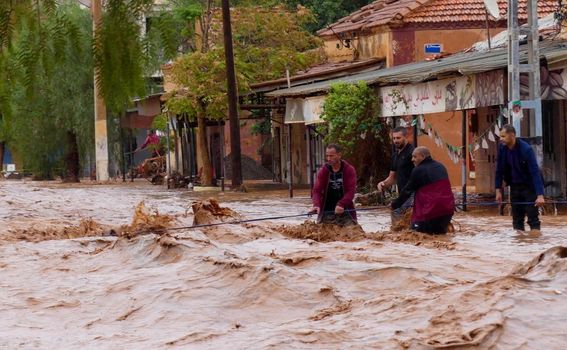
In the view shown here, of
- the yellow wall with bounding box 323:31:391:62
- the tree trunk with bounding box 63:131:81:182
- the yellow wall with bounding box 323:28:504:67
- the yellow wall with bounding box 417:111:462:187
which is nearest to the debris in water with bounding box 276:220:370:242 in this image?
the yellow wall with bounding box 417:111:462:187

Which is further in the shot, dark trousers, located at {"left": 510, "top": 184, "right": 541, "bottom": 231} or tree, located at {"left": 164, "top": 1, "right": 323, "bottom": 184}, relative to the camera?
tree, located at {"left": 164, "top": 1, "right": 323, "bottom": 184}

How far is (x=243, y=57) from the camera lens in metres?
41.3

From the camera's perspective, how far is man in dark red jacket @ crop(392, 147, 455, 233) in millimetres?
16016

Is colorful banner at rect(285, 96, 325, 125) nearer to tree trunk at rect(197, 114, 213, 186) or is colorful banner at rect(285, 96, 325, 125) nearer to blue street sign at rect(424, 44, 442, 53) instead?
blue street sign at rect(424, 44, 442, 53)

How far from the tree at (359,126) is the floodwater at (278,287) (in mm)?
7077

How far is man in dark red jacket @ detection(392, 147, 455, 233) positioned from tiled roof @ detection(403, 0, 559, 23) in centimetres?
2249

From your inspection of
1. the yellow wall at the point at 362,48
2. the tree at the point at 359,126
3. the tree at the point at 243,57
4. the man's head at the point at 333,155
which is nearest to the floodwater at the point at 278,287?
the man's head at the point at 333,155

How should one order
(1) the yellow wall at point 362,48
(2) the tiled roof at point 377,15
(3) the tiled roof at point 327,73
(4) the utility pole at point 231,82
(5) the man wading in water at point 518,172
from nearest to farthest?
(5) the man wading in water at point 518,172
(4) the utility pole at point 231,82
(2) the tiled roof at point 377,15
(3) the tiled roof at point 327,73
(1) the yellow wall at point 362,48

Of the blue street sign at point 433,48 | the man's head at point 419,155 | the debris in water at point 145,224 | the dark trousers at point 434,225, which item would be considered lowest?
the debris in water at point 145,224

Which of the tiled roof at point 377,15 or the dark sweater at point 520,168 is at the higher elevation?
the tiled roof at point 377,15

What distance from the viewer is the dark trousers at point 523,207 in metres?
16.9

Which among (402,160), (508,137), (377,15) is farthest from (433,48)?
(508,137)

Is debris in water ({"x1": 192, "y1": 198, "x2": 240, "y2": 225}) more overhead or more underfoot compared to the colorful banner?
more underfoot

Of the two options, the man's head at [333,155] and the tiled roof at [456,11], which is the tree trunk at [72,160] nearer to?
the tiled roof at [456,11]
